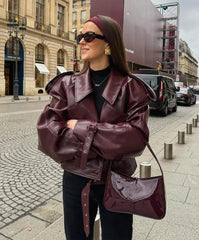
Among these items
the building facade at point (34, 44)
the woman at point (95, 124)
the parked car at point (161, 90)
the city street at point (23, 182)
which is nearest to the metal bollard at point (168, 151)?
the city street at point (23, 182)

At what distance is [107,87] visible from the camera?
4.83 feet

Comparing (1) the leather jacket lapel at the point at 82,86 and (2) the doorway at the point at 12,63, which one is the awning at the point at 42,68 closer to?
(2) the doorway at the point at 12,63

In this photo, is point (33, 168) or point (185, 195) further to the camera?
point (33, 168)

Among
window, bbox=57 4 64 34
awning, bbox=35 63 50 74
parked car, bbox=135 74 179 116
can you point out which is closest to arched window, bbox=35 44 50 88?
awning, bbox=35 63 50 74

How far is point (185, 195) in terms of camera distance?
332 cm

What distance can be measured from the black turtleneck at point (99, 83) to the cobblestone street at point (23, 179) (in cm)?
194

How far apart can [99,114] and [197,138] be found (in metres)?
6.56

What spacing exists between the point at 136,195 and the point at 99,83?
2.31 ft

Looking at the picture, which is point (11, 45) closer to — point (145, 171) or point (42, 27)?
point (42, 27)

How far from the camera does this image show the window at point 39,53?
2873 cm

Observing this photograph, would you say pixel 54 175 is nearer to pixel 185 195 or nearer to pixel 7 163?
pixel 7 163

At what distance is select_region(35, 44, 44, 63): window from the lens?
2873 centimetres

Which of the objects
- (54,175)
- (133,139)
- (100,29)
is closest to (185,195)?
(54,175)

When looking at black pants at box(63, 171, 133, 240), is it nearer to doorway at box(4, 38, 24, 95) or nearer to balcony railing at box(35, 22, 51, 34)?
doorway at box(4, 38, 24, 95)
